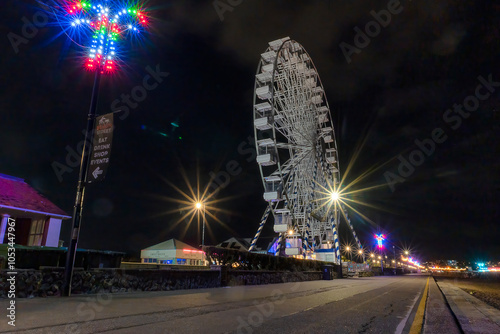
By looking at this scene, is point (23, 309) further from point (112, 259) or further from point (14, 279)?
point (112, 259)

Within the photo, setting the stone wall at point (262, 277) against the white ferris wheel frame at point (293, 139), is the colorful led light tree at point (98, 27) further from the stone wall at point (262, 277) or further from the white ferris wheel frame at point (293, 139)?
the white ferris wheel frame at point (293, 139)

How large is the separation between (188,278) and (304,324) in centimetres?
693

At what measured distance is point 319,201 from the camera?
1398 inches

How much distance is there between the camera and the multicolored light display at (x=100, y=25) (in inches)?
381

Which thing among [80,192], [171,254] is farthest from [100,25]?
[171,254]

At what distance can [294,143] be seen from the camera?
3156 centimetres

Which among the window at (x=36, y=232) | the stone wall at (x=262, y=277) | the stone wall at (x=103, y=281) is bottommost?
the stone wall at (x=262, y=277)

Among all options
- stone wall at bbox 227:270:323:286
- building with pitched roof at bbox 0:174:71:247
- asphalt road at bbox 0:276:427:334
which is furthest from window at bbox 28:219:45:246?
asphalt road at bbox 0:276:427:334

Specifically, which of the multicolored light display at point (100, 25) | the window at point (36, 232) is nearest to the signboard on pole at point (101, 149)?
the multicolored light display at point (100, 25)

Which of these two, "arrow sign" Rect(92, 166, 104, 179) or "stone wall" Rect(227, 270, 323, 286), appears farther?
"stone wall" Rect(227, 270, 323, 286)

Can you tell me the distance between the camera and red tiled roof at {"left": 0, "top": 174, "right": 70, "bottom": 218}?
53.3 feet

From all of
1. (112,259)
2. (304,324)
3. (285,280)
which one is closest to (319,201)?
(285,280)

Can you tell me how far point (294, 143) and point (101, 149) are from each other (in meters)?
24.5

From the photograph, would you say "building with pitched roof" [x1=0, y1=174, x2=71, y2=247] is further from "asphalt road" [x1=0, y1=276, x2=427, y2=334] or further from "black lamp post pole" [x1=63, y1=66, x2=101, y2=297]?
"asphalt road" [x1=0, y1=276, x2=427, y2=334]
